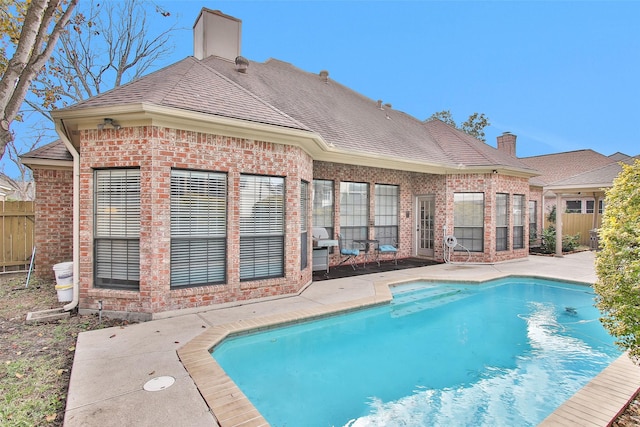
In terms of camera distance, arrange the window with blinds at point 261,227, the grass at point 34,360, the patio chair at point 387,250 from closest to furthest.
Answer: the grass at point 34,360, the window with blinds at point 261,227, the patio chair at point 387,250

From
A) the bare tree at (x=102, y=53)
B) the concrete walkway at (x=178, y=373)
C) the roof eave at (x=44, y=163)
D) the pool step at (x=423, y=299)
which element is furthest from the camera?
the bare tree at (x=102, y=53)

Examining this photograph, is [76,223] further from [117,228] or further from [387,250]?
[387,250]

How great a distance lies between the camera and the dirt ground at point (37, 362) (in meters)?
3.01

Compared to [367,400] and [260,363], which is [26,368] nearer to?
[260,363]

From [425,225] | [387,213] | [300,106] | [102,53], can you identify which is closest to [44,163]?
[300,106]

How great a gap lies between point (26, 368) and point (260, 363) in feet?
8.64

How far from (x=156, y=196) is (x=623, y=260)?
615cm

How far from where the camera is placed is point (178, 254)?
5641 mm

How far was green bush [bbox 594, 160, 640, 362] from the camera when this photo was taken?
3318mm

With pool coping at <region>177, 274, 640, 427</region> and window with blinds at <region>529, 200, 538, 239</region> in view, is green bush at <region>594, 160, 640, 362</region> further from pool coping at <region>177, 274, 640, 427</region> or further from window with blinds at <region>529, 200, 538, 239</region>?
window with blinds at <region>529, 200, 538, 239</region>

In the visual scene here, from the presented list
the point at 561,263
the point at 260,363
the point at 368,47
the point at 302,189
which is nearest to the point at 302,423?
the point at 260,363

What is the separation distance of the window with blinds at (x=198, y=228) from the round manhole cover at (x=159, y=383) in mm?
2322

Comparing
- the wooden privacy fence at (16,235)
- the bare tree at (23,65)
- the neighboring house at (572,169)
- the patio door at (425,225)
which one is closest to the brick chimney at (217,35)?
the bare tree at (23,65)

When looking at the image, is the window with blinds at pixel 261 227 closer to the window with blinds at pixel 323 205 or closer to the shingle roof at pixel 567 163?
the window with blinds at pixel 323 205
